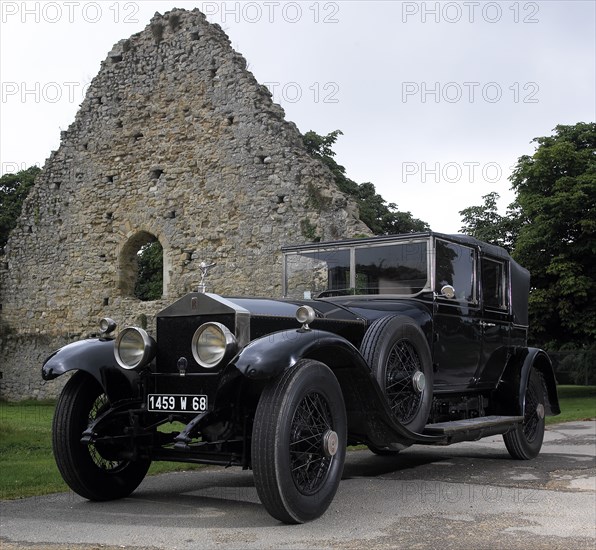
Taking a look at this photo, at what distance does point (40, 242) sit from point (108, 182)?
2.43m

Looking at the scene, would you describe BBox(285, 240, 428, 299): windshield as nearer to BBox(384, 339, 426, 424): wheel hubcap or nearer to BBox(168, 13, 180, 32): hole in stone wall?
BBox(384, 339, 426, 424): wheel hubcap

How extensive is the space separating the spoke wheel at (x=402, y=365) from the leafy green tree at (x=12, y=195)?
24.4 metres

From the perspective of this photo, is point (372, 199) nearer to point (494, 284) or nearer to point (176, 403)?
point (494, 284)

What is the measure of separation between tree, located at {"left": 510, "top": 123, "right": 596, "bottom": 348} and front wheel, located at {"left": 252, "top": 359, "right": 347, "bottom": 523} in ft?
57.2

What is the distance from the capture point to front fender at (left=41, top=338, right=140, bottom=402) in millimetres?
6000

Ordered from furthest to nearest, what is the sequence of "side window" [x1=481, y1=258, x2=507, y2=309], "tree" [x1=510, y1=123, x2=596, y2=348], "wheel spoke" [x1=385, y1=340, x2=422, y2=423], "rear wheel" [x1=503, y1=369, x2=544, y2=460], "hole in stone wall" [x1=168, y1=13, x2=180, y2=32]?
1. "tree" [x1=510, y1=123, x2=596, y2=348]
2. "hole in stone wall" [x1=168, y1=13, x2=180, y2=32]
3. "rear wheel" [x1=503, y1=369, x2=544, y2=460]
4. "side window" [x1=481, y1=258, x2=507, y2=309]
5. "wheel spoke" [x1=385, y1=340, x2=422, y2=423]

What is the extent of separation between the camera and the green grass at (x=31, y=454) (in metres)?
6.67

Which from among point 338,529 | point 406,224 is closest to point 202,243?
point 338,529

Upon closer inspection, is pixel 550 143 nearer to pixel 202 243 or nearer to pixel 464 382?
pixel 202 243

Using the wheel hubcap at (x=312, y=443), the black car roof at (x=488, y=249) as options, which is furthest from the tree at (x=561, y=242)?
the wheel hubcap at (x=312, y=443)

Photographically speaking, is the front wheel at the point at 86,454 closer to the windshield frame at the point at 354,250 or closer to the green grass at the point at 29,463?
the green grass at the point at 29,463

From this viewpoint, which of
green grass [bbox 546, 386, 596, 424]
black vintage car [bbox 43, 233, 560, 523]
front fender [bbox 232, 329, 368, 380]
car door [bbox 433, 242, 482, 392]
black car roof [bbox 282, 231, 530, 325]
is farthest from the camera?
green grass [bbox 546, 386, 596, 424]

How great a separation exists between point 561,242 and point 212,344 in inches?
750

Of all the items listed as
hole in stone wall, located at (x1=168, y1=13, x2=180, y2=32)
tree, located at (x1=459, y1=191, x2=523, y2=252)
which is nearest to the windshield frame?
hole in stone wall, located at (x1=168, y1=13, x2=180, y2=32)
